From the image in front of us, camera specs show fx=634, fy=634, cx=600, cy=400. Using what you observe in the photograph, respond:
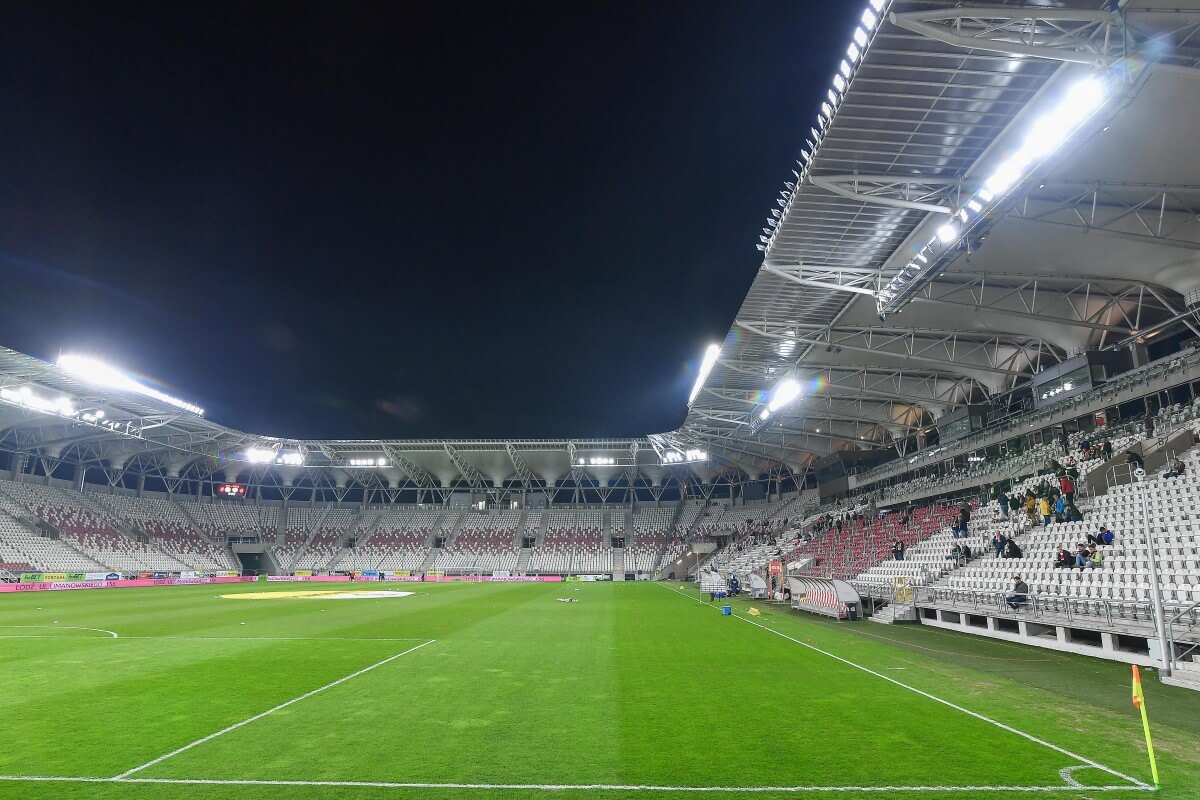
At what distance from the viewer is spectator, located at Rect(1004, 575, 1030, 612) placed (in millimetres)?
17688

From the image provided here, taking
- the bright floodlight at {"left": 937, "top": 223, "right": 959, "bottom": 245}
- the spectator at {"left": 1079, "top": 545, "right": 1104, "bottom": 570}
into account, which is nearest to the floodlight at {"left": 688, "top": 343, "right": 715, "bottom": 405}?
the bright floodlight at {"left": 937, "top": 223, "right": 959, "bottom": 245}

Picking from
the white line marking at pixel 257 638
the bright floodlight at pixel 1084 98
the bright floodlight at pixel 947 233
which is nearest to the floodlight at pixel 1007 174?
the bright floodlight at pixel 947 233

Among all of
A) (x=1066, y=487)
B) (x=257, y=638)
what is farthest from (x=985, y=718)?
(x=1066, y=487)

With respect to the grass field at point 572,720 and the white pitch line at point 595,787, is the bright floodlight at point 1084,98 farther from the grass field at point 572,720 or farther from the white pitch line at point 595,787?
the white pitch line at point 595,787

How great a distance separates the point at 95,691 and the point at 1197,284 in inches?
1273

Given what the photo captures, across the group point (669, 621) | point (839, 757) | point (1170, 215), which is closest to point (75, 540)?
point (669, 621)

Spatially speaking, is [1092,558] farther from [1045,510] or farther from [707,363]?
[707,363]

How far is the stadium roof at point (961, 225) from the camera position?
12648 millimetres

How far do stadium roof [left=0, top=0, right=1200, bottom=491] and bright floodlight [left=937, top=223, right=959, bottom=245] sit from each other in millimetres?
272

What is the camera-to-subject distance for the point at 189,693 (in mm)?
10648

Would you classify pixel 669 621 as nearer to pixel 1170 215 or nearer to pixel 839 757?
pixel 839 757

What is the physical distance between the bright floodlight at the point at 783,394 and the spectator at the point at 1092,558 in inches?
756

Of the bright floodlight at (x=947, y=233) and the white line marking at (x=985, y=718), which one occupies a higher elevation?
the bright floodlight at (x=947, y=233)

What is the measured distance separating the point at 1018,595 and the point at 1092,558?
246 centimetres
